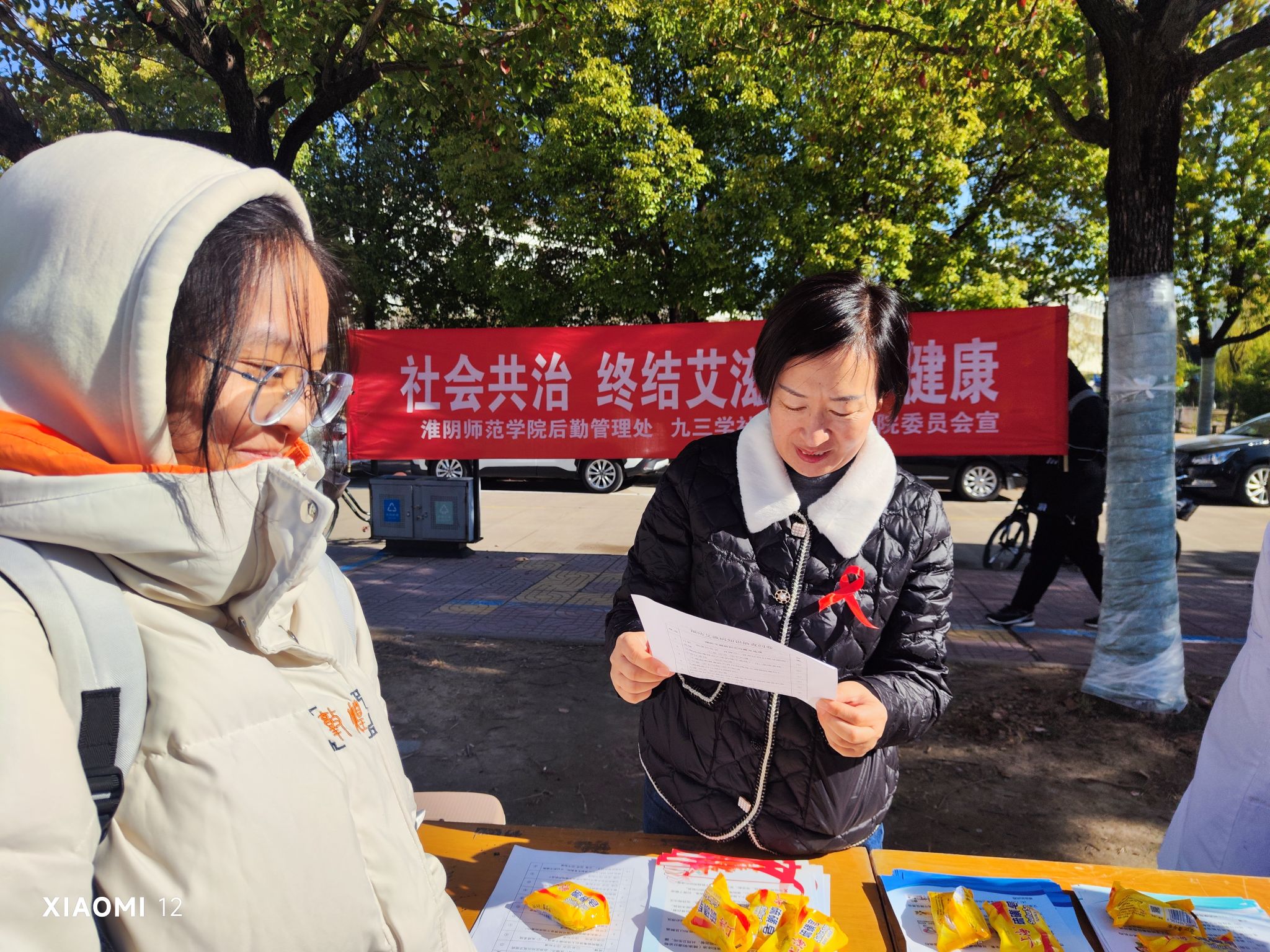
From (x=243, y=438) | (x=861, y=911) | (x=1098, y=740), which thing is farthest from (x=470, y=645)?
(x=243, y=438)

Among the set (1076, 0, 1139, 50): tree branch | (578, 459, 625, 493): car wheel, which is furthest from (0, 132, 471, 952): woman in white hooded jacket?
(578, 459, 625, 493): car wheel

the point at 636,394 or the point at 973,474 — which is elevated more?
the point at 636,394

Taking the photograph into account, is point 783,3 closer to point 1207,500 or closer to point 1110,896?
point 1110,896

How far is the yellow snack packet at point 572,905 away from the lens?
1.34m

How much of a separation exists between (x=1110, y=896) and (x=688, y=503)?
1.05 meters

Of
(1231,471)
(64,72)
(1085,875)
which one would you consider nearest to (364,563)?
(64,72)

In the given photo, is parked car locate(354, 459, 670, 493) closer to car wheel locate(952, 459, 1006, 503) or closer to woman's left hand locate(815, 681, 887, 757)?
car wheel locate(952, 459, 1006, 503)

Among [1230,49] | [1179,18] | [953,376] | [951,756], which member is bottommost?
[951,756]

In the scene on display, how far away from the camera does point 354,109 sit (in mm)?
7090

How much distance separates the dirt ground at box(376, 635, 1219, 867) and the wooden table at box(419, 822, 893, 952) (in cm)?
167

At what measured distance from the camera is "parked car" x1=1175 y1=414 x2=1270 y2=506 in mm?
11656

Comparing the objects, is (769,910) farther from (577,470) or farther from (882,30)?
(577,470)

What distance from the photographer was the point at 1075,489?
5188 millimetres

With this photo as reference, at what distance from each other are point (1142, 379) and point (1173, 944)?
328cm
